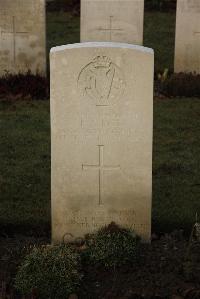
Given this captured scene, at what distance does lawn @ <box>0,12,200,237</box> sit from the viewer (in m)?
6.50

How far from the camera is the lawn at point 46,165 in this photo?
650 cm

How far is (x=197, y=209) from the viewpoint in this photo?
6.65 metres

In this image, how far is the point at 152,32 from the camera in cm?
1631

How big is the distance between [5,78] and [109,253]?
21.5ft

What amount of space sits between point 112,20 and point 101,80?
636 cm

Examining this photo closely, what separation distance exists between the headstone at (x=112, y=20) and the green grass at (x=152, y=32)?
134 centimetres

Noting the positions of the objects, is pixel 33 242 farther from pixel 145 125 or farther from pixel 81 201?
pixel 145 125

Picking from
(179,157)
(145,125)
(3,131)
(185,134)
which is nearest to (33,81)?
(3,131)

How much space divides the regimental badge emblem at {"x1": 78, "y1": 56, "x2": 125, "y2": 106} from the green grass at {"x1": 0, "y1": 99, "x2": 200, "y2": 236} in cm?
141

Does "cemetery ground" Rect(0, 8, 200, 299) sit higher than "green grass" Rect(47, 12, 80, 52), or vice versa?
"green grass" Rect(47, 12, 80, 52)

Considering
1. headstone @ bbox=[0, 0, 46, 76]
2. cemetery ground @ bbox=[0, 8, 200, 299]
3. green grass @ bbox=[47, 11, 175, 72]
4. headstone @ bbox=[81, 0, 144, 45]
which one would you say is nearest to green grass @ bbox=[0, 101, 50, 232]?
cemetery ground @ bbox=[0, 8, 200, 299]

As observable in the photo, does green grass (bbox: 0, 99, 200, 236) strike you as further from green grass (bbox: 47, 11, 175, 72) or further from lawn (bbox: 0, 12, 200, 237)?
green grass (bbox: 47, 11, 175, 72)

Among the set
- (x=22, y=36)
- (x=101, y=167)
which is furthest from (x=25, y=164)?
(x=22, y=36)

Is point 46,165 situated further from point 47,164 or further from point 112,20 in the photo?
point 112,20
